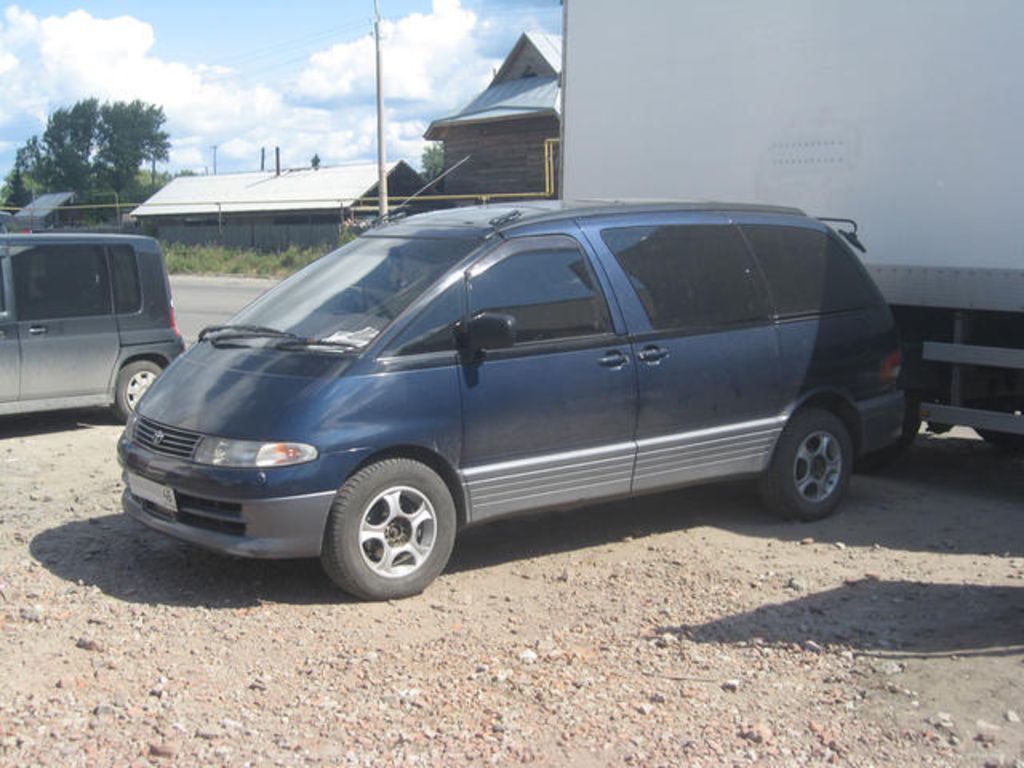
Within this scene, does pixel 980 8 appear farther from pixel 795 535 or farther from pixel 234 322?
pixel 234 322

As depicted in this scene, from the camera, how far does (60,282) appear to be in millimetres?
10016

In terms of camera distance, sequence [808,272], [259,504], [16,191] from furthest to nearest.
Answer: [16,191], [808,272], [259,504]

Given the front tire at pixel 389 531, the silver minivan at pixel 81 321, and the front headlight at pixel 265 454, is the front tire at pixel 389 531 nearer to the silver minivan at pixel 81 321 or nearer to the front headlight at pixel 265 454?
the front headlight at pixel 265 454

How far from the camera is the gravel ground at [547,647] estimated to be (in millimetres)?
4227

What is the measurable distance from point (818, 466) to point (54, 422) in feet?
22.4

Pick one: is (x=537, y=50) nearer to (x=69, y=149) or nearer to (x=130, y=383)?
(x=130, y=383)

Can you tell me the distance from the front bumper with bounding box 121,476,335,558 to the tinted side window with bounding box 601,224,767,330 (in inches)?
87.1

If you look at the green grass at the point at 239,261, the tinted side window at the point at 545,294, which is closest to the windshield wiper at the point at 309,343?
the tinted side window at the point at 545,294

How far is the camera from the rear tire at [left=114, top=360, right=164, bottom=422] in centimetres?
1036

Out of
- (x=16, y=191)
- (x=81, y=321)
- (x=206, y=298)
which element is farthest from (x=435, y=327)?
(x=16, y=191)

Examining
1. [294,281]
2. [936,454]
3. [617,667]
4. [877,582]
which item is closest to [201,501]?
[294,281]

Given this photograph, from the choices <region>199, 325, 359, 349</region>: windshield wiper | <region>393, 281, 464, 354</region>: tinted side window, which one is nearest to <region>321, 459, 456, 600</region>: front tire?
<region>393, 281, 464, 354</region>: tinted side window

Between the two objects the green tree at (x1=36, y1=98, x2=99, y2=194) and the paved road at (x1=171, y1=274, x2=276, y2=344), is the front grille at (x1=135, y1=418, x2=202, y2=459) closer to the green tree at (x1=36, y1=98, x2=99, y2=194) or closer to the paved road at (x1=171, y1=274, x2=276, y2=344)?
the paved road at (x1=171, y1=274, x2=276, y2=344)

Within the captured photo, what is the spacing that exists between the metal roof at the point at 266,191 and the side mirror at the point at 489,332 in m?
47.8
